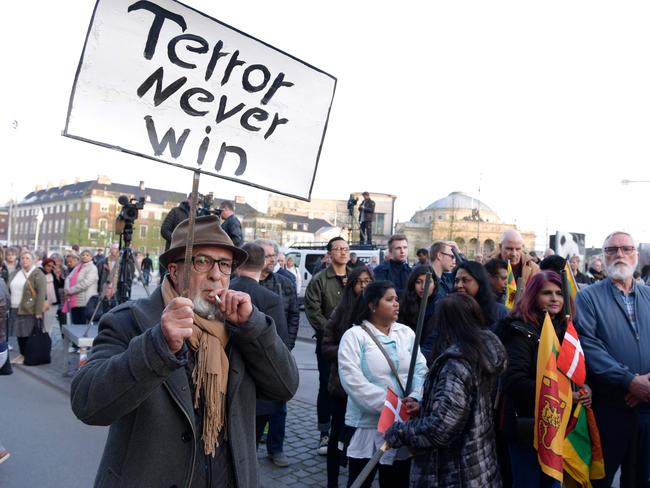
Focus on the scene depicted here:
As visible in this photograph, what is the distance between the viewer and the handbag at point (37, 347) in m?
8.43

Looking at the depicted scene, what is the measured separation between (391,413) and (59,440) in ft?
12.9

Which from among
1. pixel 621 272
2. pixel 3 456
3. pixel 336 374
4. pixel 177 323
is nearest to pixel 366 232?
pixel 336 374

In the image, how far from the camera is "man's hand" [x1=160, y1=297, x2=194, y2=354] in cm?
154

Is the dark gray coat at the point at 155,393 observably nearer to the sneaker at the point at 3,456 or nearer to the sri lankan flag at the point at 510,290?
the sneaker at the point at 3,456

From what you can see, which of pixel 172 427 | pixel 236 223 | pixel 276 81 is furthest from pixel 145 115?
pixel 236 223

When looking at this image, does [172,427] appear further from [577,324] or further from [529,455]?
[577,324]

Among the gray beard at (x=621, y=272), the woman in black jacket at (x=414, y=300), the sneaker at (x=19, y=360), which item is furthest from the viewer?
the sneaker at (x=19, y=360)

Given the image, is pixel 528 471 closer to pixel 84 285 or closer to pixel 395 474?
pixel 395 474

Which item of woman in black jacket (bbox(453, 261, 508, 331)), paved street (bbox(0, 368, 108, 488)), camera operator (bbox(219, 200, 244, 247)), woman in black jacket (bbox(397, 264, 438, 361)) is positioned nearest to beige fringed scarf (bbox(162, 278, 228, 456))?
woman in black jacket (bbox(453, 261, 508, 331))

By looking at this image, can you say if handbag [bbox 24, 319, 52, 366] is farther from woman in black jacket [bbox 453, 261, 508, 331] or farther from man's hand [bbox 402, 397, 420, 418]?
man's hand [bbox 402, 397, 420, 418]

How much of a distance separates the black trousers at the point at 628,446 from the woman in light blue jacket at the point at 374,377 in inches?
52.3

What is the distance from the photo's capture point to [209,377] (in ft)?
5.85

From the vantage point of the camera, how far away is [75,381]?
1.74m

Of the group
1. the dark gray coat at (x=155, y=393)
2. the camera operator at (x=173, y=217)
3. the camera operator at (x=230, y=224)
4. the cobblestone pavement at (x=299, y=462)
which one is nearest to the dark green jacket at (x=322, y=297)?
the camera operator at (x=230, y=224)
